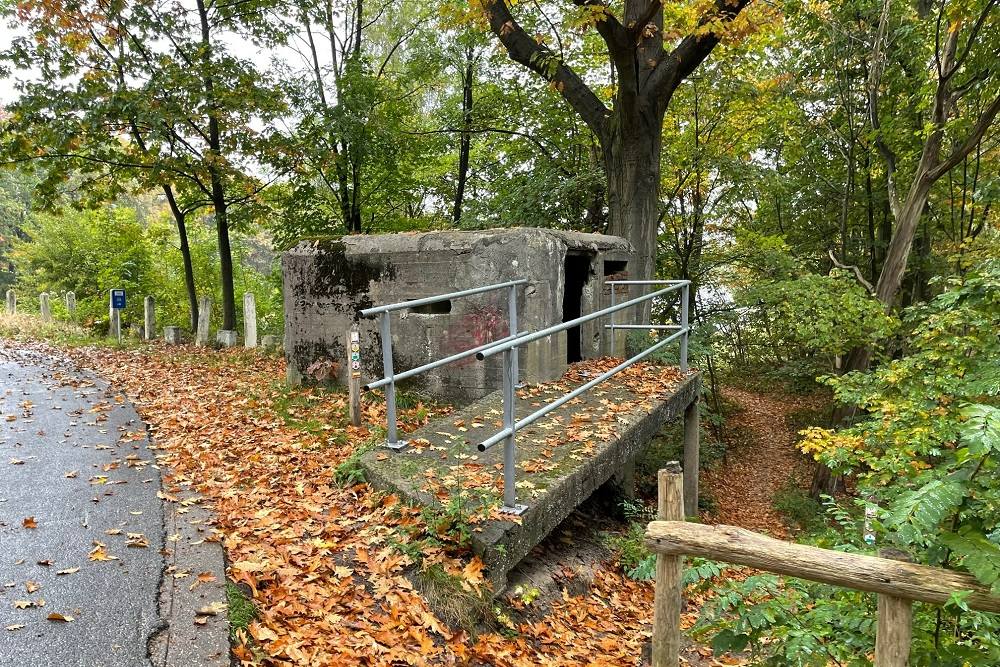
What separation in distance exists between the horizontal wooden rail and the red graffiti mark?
358cm

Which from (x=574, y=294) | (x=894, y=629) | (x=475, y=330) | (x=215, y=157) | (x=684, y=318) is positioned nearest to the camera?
(x=894, y=629)

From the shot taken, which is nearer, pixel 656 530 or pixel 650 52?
pixel 656 530

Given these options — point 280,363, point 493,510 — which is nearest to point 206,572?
point 493,510

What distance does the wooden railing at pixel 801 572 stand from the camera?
6.82ft

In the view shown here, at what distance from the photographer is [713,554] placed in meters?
2.55

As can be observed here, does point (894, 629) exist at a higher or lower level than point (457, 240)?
lower

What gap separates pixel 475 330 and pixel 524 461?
2.10m

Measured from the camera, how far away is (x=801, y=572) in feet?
7.70

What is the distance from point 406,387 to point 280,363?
13.4ft

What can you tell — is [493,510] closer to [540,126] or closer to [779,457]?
[540,126]

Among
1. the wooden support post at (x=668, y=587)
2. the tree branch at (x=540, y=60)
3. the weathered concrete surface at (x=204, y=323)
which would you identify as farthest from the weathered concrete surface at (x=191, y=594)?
the weathered concrete surface at (x=204, y=323)

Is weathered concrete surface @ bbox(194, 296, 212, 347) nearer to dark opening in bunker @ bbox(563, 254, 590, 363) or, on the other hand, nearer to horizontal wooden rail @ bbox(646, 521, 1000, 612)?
dark opening in bunker @ bbox(563, 254, 590, 363)

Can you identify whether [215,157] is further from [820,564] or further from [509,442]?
[820,564]

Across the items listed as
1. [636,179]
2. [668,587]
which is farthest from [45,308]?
[668,587]
